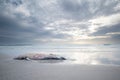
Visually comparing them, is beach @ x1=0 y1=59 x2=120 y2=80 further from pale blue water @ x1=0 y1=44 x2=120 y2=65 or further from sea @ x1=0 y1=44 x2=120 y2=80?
pale blue water @ x1=0 y1=44 x2=120 y2=65

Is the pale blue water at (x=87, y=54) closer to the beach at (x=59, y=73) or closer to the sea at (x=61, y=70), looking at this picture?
the sea at (x=61, y=70)

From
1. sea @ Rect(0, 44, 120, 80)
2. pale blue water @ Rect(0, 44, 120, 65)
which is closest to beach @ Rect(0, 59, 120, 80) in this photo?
sea @ Rect(0, 44, 120, 80)

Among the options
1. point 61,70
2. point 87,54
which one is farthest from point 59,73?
point 87,54

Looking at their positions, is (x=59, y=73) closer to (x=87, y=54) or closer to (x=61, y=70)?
(x=61, y=70)

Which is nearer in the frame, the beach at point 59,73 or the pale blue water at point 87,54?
the beach at point 59,73

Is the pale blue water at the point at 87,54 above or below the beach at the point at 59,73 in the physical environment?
above

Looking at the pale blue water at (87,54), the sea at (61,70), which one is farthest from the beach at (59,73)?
the pale blue water at (87,54)

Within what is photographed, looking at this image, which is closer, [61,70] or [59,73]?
[59,73]

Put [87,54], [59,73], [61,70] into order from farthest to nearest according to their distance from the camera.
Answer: [87,54] → [61,70] → [59,73]

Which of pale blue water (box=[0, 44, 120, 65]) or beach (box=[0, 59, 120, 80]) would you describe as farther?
pale blue water (box=[0, 44, 120, 65])

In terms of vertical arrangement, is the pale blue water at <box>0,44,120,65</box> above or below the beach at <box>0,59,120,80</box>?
above

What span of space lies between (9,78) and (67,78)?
219 cm

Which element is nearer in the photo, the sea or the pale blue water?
the sea

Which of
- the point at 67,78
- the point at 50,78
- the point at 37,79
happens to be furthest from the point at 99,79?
the point at 37,79
